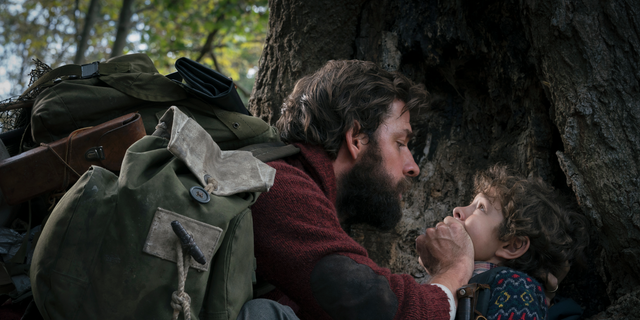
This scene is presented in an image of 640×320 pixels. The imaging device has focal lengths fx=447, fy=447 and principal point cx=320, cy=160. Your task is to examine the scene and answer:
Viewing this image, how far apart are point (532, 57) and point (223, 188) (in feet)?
6.28

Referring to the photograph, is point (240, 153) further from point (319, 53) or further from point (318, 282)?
point (319, 53)

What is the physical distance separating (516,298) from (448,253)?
0.38m

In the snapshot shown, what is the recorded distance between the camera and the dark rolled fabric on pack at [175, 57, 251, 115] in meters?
2.15

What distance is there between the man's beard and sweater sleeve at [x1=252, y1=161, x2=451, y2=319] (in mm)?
591

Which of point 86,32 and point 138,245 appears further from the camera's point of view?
point 86,32

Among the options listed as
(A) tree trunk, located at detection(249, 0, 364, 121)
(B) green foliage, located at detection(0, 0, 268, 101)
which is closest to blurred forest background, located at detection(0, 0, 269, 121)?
(B) green foliage, located at detection(0, 0, 268, 101)

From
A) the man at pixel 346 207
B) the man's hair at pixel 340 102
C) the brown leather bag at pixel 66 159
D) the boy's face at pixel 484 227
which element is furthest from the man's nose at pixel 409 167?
the brown leather bag at pixel 66 159

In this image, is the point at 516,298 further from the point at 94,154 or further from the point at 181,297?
the point at 94,154

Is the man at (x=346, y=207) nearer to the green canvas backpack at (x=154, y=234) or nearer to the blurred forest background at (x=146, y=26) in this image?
the green canvas backpack at (x=154, y=234)

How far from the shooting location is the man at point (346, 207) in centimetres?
176

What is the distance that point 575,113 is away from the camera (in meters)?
2.26

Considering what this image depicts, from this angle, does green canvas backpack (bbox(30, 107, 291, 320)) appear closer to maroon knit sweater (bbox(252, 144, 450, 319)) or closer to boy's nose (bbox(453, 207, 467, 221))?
maroon knit sweater (bbox(252, 144, 450, 319))

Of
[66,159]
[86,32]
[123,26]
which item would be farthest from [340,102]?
[86,32]

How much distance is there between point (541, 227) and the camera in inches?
98.7
